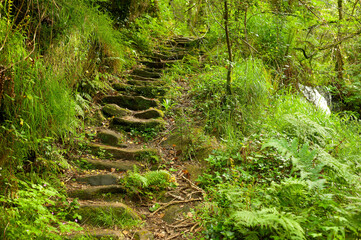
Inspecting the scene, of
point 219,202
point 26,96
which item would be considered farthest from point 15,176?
point 219,202

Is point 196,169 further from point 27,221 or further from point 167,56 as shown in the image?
point 167,56

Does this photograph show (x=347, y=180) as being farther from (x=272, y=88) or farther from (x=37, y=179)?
(x=272, y=88)

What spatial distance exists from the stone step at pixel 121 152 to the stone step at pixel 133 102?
147 centimetres

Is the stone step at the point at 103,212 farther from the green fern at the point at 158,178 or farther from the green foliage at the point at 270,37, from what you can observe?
the green foliage at the point at 270,37

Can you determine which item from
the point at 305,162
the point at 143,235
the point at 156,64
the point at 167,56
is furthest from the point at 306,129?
the point at 167,56

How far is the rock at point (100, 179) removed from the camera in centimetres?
324

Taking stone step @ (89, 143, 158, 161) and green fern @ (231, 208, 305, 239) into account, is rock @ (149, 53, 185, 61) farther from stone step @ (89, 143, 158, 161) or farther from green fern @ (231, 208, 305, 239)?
green fern @ (231, 208, 305, 239)

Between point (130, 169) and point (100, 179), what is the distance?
0.47m

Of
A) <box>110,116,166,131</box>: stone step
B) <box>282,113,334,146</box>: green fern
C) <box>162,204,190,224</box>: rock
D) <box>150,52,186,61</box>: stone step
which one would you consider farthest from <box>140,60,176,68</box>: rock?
<box>162,204,190,224</box>: rock

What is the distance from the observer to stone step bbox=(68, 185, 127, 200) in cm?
294

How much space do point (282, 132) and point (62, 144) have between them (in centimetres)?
320

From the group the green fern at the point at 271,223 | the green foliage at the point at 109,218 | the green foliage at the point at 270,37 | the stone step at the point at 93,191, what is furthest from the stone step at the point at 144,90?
the green fern at the point at 271,223

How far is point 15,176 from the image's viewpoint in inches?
100

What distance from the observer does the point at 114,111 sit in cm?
485
